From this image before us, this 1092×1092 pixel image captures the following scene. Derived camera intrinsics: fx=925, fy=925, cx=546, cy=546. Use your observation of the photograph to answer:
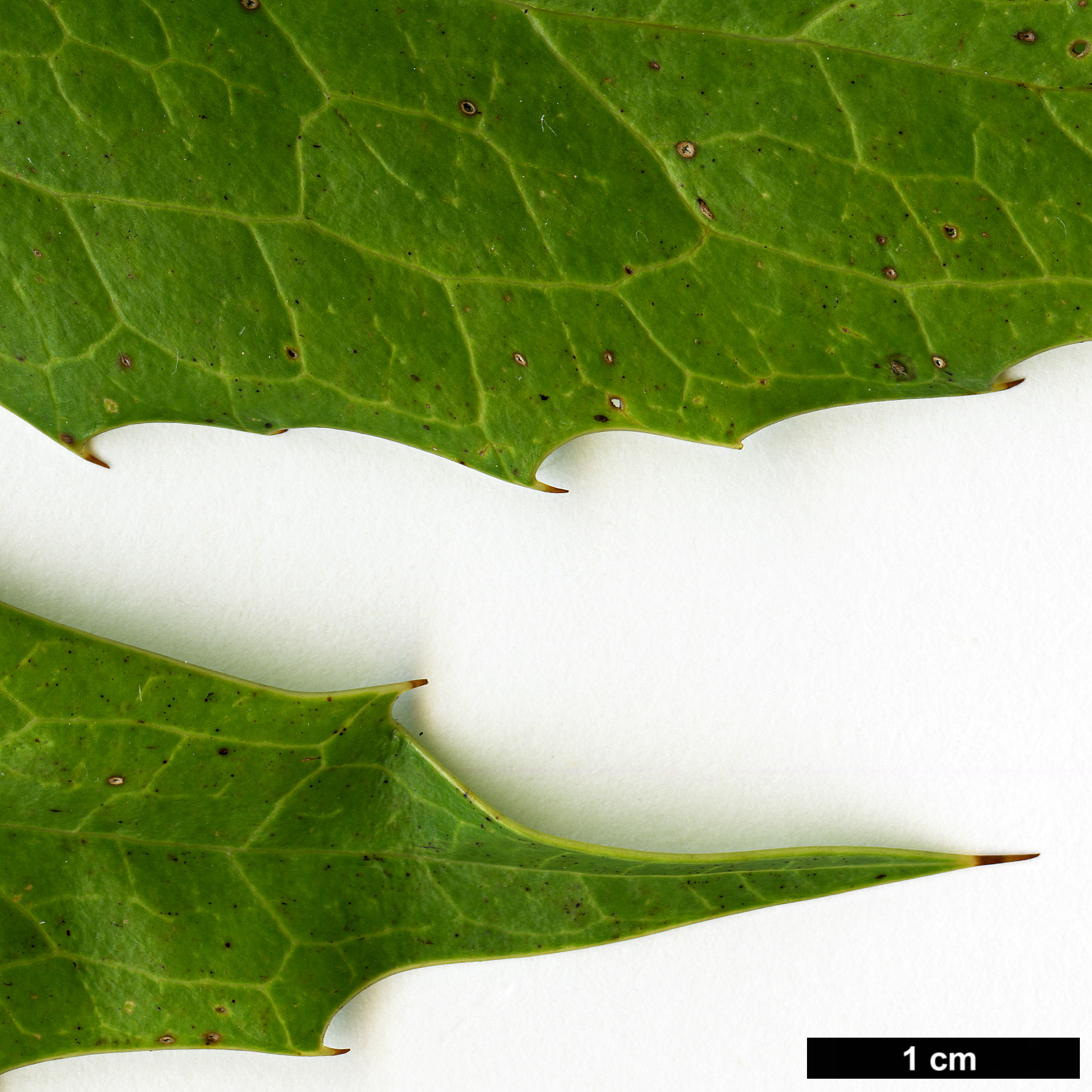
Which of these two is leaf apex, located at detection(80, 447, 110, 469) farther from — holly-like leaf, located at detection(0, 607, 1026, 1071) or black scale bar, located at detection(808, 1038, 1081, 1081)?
black scale bar, located at detection(808, 1038, 1081, 1081)

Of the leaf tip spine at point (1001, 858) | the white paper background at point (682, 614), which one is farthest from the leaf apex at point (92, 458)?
the leaf tip spine at point (1001, 858)

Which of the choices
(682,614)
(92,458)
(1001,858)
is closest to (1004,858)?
(1001,858)

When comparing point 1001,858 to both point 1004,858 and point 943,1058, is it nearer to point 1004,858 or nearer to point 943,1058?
point 1004,858

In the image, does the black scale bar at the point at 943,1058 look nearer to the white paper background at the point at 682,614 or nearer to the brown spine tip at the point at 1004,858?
the white paper background at the point at 682,614

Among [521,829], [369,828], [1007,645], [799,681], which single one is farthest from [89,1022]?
[1007,645]

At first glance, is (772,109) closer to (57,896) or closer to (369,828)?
(369,828)

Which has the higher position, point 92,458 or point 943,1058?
point 92,458

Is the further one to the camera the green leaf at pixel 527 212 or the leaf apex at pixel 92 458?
the leaf apex at pixel 92 458
